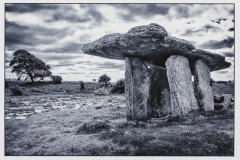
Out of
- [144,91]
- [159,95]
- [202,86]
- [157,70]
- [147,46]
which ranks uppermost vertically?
[147,46]

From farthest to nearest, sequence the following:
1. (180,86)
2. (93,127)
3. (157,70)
A: (157,70)
(180,86)
(93,127)

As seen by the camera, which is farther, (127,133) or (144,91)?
(144,91)

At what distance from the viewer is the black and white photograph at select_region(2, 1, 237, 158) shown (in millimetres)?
4867

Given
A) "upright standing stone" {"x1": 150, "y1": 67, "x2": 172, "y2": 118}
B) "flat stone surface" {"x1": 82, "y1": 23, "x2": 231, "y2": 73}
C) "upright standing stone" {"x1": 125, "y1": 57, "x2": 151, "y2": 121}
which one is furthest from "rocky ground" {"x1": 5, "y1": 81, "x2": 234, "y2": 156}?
"flat stone surface" {"x1": 82, "y1": 23, "x2": 231, "y2": 73}

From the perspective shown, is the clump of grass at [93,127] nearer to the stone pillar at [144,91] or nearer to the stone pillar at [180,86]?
the stone pillar at [144,91]

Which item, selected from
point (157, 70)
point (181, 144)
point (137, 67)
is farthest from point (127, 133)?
point (157, 70)

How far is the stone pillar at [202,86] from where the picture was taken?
7205 mm

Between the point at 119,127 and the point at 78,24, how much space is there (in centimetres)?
408

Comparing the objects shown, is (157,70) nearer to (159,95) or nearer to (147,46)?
(159,95)

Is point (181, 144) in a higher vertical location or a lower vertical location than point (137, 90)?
lower

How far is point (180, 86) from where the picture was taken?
22.0ft

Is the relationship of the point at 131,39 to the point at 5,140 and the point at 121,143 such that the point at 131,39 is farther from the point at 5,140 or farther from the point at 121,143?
the point at 5,140

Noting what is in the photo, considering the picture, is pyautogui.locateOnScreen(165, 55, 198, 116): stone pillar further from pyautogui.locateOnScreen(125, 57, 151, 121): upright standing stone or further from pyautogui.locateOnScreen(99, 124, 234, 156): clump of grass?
pyautogui.locateOnScreen(99, 124, 234, 156): clump of grass

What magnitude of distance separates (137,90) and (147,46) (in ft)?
5.72
